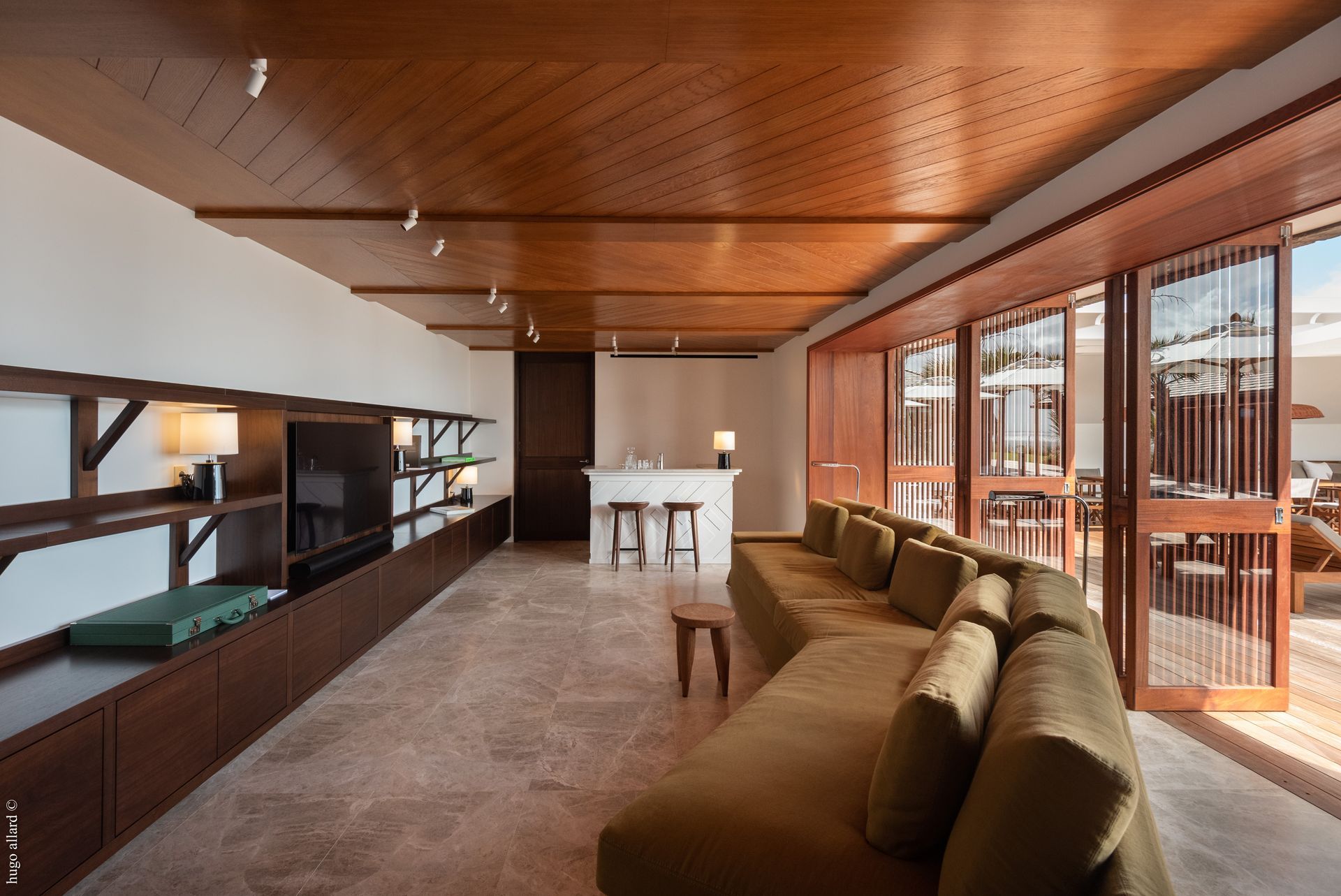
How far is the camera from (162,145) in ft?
8.23

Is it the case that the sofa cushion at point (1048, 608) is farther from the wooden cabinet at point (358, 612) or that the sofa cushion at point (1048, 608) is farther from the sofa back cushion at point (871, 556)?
the wooden cabinet at point (358, 612)

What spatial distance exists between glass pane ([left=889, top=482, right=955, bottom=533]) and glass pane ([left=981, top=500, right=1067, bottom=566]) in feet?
1.29

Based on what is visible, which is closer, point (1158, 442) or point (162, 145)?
point (162, 145)

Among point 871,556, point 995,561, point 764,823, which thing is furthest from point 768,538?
point 764,823

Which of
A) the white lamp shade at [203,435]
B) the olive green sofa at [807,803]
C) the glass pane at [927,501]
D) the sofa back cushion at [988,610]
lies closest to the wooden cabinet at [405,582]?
the white lamp shade at [203,435]

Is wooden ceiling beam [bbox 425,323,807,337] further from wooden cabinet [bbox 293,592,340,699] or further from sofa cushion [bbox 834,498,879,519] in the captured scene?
wooden cabinet [bbox 293,592,340,699]

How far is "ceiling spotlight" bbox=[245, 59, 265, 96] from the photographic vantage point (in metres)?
1.85

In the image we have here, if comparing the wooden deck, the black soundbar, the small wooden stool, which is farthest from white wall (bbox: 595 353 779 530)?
the wooden deck

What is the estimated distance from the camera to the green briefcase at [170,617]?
2430 millimetres

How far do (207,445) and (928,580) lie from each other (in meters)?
3.54

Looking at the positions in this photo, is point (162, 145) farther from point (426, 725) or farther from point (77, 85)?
point (426, 725)

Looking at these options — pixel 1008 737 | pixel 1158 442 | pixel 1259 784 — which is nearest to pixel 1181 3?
pixel 1008 737

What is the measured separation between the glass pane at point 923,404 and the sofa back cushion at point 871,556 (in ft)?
5.97

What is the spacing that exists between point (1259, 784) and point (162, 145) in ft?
16.3
